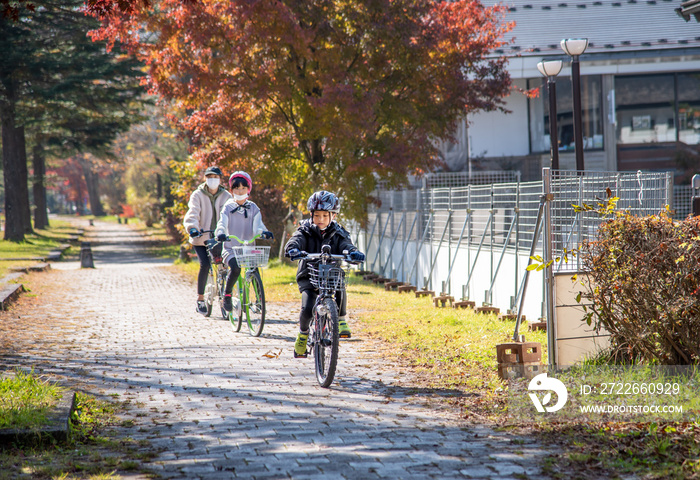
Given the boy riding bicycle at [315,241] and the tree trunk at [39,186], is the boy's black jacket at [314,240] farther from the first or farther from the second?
the tree trunk at [39,186]

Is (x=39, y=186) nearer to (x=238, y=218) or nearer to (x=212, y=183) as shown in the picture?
(x=212, y=183)

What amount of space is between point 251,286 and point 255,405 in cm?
403

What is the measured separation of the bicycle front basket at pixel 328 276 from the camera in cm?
679

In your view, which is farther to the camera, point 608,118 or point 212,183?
point 608,118

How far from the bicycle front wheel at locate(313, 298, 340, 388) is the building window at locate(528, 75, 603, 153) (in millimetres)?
18423

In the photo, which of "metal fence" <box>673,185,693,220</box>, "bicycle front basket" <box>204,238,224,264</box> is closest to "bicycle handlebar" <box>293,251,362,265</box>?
"bicycle front basket" <box>204,238,224,264</box>

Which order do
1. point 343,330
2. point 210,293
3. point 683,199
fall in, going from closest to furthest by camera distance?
point 343,330 → point 210,293 → point 683,199

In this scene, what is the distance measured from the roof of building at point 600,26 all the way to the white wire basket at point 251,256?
14637mm

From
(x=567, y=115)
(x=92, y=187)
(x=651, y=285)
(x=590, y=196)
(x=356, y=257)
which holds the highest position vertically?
(x=92, y=187)

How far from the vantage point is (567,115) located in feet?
79.3

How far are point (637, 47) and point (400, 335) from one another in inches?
667

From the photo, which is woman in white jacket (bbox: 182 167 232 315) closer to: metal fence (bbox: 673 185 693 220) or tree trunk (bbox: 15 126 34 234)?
metal fence (bbox: 673 185 693 220)

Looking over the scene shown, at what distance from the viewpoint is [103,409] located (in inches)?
234

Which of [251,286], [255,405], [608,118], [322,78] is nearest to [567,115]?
[608,118]
